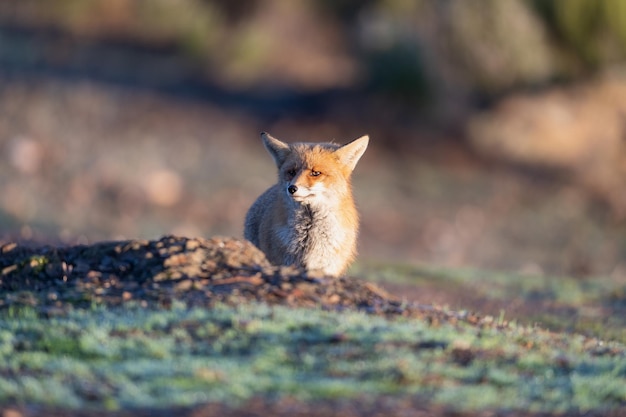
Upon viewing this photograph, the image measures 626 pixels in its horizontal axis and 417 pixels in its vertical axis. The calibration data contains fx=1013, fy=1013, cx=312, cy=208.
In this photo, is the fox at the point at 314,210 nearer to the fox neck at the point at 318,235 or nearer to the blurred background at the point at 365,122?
the fox neck at the point at 318,235

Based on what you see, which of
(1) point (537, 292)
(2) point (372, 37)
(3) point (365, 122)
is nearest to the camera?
(1) point (537, 292)

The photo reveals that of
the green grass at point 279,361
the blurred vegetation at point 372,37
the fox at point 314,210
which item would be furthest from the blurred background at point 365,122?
the green grass at point 279,361

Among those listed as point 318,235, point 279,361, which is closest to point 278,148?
point 318,235

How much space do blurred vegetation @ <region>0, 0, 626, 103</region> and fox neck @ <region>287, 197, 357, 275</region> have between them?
15.4 m

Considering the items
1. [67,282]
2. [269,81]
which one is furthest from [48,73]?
[67,282]

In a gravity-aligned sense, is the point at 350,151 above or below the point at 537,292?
below

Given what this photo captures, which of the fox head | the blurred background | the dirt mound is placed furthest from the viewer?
the blurred background

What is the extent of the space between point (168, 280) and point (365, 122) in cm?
1671

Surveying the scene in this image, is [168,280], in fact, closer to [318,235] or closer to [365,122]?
[318,235]

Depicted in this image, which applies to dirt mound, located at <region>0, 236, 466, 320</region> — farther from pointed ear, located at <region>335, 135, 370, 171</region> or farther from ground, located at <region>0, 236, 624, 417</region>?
pointed ear, located at <region>335, 135, 370, 171</region>

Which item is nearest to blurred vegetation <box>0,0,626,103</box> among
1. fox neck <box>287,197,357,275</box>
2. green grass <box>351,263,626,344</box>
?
green grass <box>351,263,626,344</box>

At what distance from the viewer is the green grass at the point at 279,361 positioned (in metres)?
6.21

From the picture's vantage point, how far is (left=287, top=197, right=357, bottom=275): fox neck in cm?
959

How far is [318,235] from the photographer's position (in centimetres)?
959
